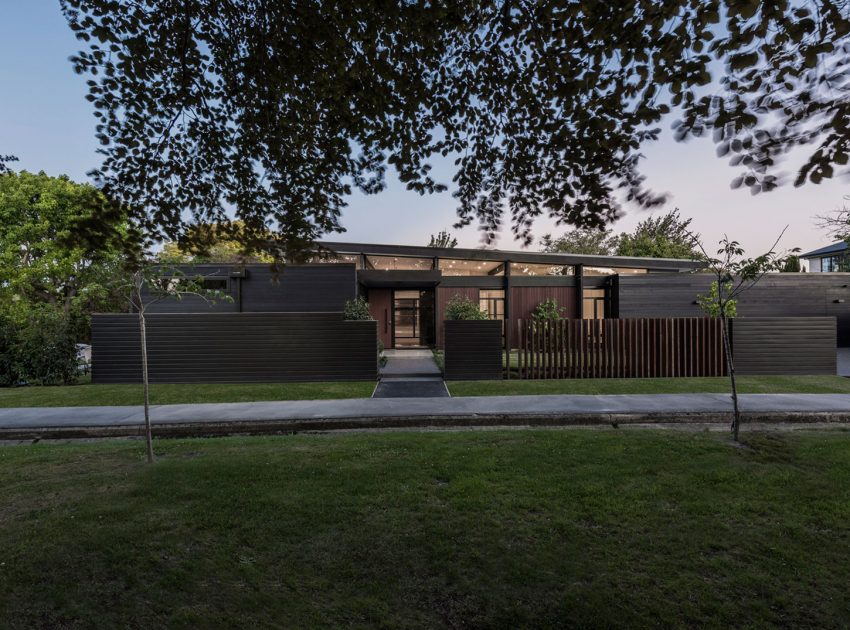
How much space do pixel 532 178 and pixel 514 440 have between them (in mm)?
3401

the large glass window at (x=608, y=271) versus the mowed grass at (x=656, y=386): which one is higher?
the large glass window at (x=608, y=271)

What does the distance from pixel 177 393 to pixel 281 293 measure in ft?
20.7

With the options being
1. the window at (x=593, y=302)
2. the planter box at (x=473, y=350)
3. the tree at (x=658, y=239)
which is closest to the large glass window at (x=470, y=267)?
the window at (x=593, y=302)

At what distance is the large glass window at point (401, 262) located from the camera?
63.3 ft

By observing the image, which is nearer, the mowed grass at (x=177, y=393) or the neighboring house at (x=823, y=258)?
the mowed grass at (x=177, y=393)

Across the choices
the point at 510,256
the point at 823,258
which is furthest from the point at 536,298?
the point at 823,258

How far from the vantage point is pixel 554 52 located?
3254 millimetres

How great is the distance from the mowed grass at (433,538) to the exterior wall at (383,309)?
15105 millimetres

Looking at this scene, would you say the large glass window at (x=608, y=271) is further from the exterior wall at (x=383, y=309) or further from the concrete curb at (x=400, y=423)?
the concrete curb at (x=400, y=423)

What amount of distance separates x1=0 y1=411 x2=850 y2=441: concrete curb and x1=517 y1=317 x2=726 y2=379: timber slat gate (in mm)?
4291

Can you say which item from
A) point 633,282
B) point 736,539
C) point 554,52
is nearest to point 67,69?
point 554,52

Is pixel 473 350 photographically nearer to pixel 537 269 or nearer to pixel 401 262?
pixel 401 262

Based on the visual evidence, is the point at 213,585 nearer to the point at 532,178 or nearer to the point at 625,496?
the point at 625,496

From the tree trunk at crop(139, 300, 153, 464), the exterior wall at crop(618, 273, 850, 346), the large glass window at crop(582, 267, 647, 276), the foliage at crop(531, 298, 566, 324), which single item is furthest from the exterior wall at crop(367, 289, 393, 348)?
the tree trunk at crop(139, 300, 153, 464)
